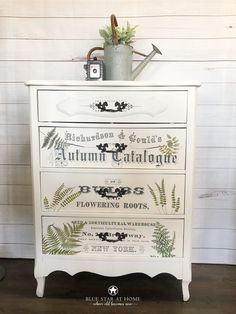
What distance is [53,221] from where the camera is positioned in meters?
1.61

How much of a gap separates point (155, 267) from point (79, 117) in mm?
748

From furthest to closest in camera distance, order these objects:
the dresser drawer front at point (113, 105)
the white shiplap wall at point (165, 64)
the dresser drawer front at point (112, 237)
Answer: the white shiplap wall at point (165, 64), the dresser drawer front at point (112, 237), the dresser drawer front at point (113, 105)

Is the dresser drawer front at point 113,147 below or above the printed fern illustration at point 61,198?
above

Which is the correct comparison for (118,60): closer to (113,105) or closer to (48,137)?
(113,105)

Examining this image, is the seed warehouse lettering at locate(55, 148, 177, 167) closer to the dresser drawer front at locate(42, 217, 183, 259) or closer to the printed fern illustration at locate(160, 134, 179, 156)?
the printed fern illustration at locate(160, 134, 179, 156)

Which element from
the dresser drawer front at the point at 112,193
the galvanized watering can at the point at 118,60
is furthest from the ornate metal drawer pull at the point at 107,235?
the galvanized watering can at the point at 118,60

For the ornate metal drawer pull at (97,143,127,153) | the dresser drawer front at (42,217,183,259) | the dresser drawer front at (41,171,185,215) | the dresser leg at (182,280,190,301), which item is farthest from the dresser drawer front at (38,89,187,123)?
the dresser leg at (182,280,190,301)

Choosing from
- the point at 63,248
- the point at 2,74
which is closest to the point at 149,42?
the point at 2,74

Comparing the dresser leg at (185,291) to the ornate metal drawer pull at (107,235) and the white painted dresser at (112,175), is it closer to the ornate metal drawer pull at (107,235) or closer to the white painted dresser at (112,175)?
the white painted dresser at (112,175)

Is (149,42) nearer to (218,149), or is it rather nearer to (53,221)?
(218,149)

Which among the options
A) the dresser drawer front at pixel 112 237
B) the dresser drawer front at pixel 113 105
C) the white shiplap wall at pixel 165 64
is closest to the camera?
the dresser drawer front at pixel 113 105

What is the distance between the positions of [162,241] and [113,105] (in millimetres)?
635

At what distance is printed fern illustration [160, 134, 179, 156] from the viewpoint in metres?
1.52

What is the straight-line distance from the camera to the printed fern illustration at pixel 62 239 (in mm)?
1612
